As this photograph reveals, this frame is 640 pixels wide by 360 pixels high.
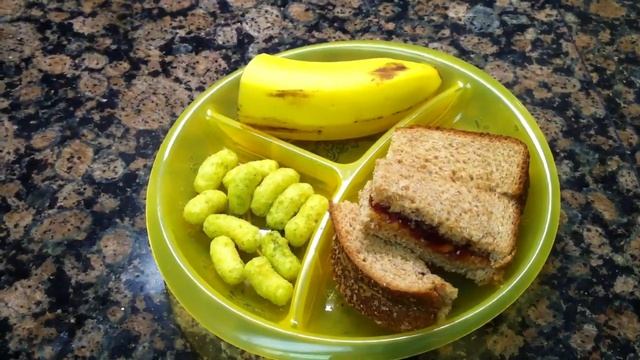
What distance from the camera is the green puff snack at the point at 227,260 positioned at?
109 cm

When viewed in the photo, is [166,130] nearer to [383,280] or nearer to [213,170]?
[213,170]

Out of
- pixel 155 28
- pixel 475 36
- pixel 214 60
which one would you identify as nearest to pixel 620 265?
pixel 475 36

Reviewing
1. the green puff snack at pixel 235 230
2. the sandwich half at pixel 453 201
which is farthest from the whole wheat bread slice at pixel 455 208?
the green puff snack at pixel 235 230

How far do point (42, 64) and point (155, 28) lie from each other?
0.28 metres

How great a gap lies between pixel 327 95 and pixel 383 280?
1.32 ft

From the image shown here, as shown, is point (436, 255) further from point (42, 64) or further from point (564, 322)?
point (42, 64)

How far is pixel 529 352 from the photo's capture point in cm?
107

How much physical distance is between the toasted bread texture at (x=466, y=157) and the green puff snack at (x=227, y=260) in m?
0.33

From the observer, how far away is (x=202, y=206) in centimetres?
116

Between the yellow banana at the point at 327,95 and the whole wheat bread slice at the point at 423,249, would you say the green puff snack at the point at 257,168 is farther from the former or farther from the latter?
the whole wheat bread slice at the point at 423,249

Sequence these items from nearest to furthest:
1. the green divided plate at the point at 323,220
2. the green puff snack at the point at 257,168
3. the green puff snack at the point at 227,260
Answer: the green divided plate at the point at 323,220 < the green puff snack at the point at 227,260 < the green puff snack at the point at 257,168

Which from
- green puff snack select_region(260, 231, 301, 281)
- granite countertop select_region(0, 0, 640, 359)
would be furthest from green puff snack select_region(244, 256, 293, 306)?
granite countertop select_region(0, 0, 640, 359)

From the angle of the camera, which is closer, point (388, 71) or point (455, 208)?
point (455, 208)

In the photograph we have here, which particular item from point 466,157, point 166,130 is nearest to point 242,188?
point 166,130
